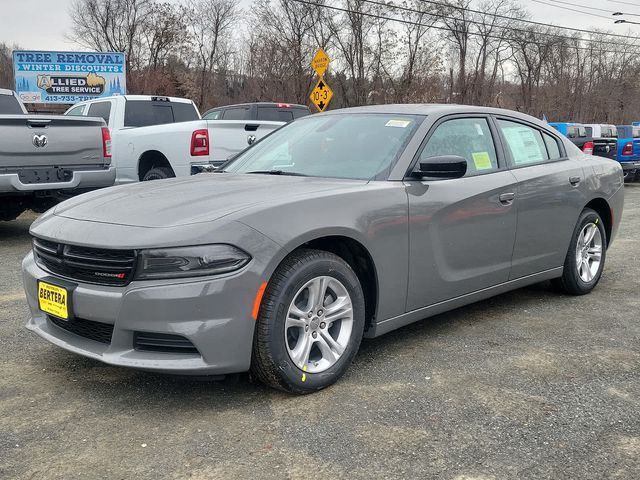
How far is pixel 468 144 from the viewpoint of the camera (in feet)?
14.1

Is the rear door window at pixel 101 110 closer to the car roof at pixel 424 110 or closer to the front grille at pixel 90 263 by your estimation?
the car roof at pixel 424 110

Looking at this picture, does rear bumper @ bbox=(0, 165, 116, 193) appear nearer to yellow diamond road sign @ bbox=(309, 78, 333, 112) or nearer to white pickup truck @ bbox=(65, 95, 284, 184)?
white pickup truck @ bbox=(65, 95, 284, 184)

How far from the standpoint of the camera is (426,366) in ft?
11.9

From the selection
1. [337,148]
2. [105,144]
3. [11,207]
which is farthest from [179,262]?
[11,207]

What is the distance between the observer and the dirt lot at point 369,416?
2.54 metres

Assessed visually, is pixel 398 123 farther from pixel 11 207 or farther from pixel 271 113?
pixel 271 113

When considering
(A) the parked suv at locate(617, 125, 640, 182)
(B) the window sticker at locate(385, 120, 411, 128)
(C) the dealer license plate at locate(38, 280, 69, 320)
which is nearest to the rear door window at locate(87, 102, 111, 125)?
(B) the window sticker at locate(385, 120, 411, 128)

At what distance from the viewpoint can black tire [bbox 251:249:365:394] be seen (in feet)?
9.78

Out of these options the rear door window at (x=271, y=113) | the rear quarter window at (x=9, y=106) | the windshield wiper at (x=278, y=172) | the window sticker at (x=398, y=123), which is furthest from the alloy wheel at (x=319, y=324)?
the rear door window at (x=271, y=113)

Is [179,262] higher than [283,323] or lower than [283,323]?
higher

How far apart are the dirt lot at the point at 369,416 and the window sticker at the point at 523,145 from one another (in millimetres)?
1292

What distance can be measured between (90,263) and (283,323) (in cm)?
94

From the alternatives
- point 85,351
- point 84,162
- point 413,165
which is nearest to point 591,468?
point 413,165

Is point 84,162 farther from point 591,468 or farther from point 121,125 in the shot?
point 591,468
